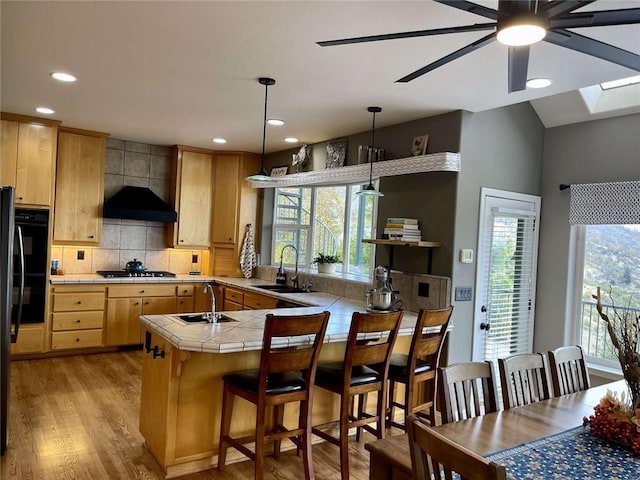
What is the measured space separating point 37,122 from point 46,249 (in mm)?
1296

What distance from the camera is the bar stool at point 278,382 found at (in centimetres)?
253

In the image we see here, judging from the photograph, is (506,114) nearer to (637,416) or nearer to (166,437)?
(637,416)

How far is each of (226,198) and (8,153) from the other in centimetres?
Answer: 243

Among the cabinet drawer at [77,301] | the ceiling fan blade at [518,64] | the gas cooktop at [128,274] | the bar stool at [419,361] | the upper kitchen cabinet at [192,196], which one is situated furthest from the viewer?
the upper kitchen cabinet at [192,196]

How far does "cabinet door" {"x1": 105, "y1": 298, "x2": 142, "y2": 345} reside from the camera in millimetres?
5504

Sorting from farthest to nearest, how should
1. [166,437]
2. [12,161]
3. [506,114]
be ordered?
[12,161], [506,114], [166,437]

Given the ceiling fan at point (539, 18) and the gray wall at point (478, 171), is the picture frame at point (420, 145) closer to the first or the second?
the gray wall at point (478, 171)

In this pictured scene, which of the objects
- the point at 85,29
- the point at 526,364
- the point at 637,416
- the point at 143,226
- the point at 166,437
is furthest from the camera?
the point at 143,226

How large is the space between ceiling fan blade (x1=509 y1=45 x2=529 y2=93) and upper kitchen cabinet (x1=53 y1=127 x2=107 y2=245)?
479 cm

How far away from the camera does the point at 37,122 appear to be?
193 inches

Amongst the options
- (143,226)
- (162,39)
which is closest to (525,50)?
(162,39)

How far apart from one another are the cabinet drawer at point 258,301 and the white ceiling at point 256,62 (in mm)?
1778

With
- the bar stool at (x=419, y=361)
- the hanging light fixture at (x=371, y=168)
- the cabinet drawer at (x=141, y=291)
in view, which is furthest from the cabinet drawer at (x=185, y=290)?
the bar stool at (x=419, y=361)

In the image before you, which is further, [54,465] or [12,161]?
[12,161]
